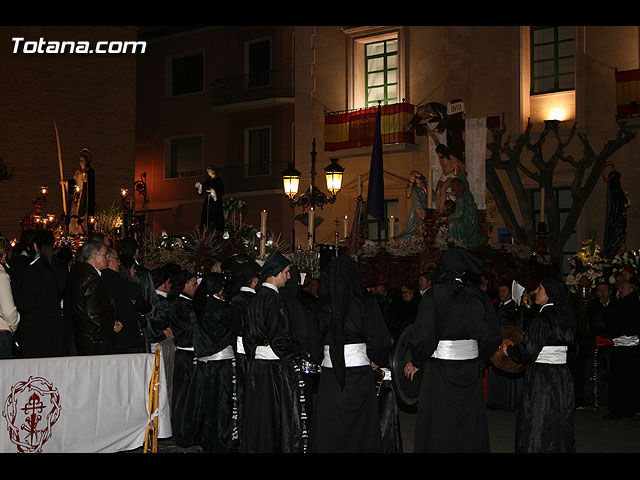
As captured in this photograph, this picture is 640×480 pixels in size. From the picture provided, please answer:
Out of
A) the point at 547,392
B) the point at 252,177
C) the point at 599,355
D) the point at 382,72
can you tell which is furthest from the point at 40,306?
the point at 252,177

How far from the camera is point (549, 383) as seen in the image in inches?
313

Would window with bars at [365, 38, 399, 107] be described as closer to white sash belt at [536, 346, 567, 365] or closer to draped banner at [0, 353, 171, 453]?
white sash belt at [536, 346, 567, 365]

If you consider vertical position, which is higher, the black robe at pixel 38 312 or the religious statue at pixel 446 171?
the religious statue at pixel 446 171

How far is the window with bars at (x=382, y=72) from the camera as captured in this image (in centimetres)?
2472

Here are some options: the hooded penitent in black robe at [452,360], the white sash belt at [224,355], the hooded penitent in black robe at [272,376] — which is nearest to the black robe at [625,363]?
the hooded penitent in black robe at [452,360]

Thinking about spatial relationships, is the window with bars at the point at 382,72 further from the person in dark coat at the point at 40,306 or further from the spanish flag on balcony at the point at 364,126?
the person in dark coat at the point at 40,306

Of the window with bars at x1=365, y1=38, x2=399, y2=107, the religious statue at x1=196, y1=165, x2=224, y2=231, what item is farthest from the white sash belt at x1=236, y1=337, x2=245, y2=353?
the window with bars at x1=365, y1=38, x2=399, y2=107

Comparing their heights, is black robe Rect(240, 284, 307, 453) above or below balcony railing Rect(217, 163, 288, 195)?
below

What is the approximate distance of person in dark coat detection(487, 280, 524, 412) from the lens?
12094mm

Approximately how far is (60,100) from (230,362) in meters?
20.1

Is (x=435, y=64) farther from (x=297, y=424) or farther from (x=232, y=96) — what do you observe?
(x=297, y=424)

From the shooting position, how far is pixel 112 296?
351 inches

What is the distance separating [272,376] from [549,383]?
253 cm

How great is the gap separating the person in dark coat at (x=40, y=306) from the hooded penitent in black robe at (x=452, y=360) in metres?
3.74
